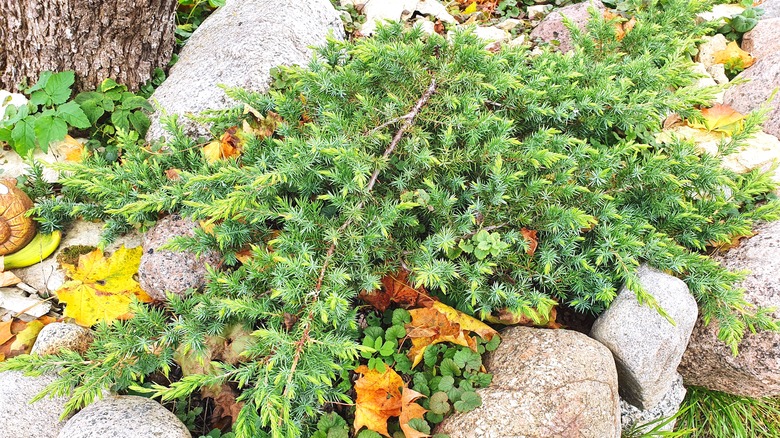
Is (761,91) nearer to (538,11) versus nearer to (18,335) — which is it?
(538,11)

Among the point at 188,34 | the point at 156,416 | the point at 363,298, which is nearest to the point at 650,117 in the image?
the point at 363,298

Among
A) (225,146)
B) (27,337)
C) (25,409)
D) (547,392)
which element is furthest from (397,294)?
(27,337)

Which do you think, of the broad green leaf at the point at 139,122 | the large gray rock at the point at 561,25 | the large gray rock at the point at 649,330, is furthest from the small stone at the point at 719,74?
the broad green leaf at the point at 139,122

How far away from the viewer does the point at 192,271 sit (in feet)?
8.74

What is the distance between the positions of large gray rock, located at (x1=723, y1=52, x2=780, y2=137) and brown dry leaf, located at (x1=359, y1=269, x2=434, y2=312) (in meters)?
2.54

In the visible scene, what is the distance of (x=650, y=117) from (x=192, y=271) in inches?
96.2

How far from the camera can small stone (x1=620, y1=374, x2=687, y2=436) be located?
2.79 metres

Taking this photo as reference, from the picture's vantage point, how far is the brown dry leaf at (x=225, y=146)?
289 cm

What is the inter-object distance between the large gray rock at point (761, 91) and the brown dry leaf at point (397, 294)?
2.54 m

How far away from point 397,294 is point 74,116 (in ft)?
7.13

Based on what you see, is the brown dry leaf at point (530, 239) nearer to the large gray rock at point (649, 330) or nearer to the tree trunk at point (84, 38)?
the large gray rock at point (649, 330)

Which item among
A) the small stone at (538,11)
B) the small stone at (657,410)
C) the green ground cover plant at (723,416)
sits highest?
the small stone at (538,11)

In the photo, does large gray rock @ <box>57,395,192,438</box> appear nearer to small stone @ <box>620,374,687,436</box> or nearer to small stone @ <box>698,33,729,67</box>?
small stone @ <box>620,374,687,436</box>

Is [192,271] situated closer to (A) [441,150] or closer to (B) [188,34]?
(A) [441,150]
